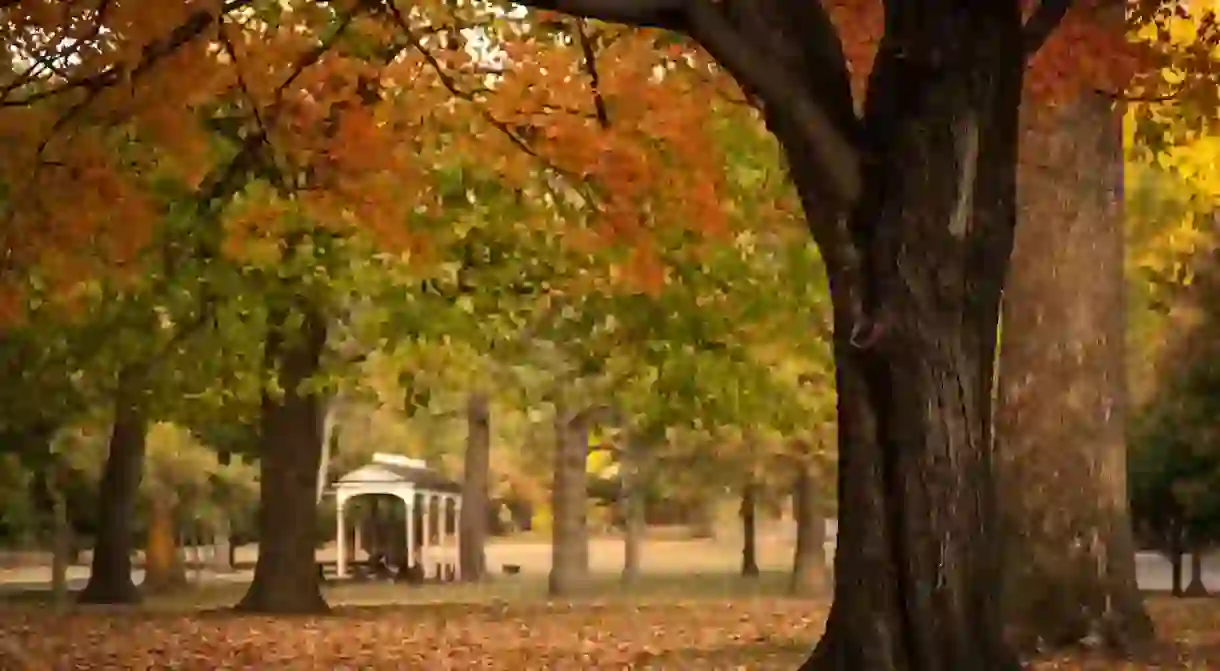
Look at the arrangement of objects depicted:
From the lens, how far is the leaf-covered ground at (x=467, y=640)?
1324 cm

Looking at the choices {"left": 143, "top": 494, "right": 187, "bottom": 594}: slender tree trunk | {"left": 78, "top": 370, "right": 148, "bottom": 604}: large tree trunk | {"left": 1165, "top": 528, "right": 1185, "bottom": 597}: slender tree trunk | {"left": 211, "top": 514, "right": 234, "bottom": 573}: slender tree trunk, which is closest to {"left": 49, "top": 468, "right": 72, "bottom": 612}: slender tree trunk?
{"left": 78, "top": 370, "right": 148, "bottom": 604}: large tree trunk

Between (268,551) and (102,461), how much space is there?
1806 centimetres

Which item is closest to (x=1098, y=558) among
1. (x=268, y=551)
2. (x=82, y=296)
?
(x=82, y=296)

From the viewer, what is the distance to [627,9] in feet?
25.7

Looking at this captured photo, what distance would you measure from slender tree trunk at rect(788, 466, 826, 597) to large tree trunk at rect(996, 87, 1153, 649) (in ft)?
78.3

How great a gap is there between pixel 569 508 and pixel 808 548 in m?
5.52

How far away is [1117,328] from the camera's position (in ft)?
41.0

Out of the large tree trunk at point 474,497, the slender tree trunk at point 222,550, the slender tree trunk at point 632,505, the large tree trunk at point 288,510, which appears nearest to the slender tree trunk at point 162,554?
the large tree trunk at point 474,497

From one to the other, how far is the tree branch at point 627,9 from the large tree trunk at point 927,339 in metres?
0.65

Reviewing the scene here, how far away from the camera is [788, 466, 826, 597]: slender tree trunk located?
38.2 metres

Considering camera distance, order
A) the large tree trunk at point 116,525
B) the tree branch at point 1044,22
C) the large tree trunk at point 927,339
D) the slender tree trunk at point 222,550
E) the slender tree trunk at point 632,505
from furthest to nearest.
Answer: the slender tree trunk at point 222,550 < the slender tree trunk at point 632,505 < the large tree trunk at point 116,525 < the tree branch at point 1044,22 < the large tree trunk at point 927,339

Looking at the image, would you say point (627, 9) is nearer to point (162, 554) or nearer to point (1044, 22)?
point (1044, 22)

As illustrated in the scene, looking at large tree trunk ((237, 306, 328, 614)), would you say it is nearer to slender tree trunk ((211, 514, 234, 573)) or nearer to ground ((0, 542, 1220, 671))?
ground ((0, 542, 1220, 671))

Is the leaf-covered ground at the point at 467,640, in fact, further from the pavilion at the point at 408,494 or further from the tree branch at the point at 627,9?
the pavilion at the point at 408,494
